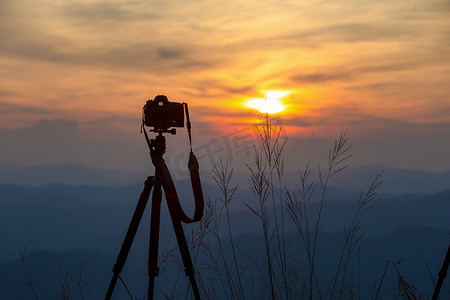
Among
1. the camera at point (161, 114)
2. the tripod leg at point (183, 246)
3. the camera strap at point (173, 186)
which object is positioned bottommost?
the tripod leg at point (183, 246)

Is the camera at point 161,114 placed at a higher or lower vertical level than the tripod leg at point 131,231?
higher

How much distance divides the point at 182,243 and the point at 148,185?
0.55 m

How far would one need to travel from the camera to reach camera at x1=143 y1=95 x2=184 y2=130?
3.65 metres

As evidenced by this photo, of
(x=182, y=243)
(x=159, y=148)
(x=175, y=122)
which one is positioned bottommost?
(x=182, y=243)

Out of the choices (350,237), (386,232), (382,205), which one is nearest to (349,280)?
(350,237)

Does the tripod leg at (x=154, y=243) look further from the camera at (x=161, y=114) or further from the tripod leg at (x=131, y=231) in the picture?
the camera at (x=161, y=114)

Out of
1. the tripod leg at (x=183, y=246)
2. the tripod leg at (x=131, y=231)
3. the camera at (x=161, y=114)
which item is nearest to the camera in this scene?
the tripod leg at (x=183, y=246)

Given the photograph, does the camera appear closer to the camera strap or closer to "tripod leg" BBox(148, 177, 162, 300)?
the camera strap

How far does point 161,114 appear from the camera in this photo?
367 cm

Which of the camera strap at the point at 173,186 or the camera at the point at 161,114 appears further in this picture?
the camera at the point at 161,114

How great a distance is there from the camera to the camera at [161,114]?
12.0 feet

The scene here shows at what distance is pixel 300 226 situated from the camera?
13.0 feet

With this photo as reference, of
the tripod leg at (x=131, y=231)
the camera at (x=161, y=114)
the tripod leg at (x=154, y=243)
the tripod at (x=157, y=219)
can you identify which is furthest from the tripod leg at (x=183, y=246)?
the camera at (x=161, y=114)

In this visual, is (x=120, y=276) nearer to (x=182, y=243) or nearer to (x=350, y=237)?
(x=182, y=243)
